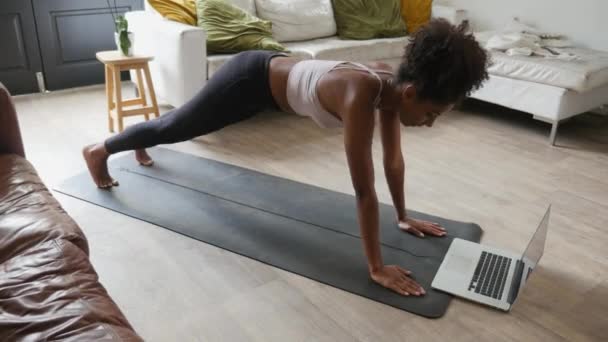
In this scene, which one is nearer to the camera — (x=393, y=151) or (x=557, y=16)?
(x=393, y=151)

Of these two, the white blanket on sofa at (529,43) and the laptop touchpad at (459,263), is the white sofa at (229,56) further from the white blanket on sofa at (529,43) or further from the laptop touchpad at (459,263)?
the laptop touchpad at (459,263)

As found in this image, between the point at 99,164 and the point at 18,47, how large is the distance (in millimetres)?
1908

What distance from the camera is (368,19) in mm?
3883

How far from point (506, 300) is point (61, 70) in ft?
11.5

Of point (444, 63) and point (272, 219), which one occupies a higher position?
point (444, 63)

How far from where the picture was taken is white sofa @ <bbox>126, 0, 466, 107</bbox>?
9.62ft

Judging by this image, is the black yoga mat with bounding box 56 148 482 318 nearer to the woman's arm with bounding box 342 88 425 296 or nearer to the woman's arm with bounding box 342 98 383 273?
the woman's arm with bounding box 342 88 425 296

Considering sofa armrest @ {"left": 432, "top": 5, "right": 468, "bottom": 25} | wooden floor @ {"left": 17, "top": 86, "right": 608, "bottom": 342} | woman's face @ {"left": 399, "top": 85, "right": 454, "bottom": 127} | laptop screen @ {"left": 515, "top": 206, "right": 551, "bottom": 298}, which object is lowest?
wooden floor @ {"left": 17, "top": 86, "right": 608, "bottom": 342}

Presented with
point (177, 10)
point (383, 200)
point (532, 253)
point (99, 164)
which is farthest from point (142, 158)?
point (532, 253)

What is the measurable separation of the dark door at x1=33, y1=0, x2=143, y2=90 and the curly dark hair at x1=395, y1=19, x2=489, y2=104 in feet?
10.3

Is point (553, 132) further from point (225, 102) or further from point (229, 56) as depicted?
point (225, 102)

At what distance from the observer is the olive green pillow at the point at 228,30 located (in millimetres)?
3117

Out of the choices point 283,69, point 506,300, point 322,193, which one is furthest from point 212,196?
point 506,300

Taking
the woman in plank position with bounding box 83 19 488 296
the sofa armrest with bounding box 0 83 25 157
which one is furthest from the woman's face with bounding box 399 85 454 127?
the sofa armrest with bounding box 0 83 25 157
